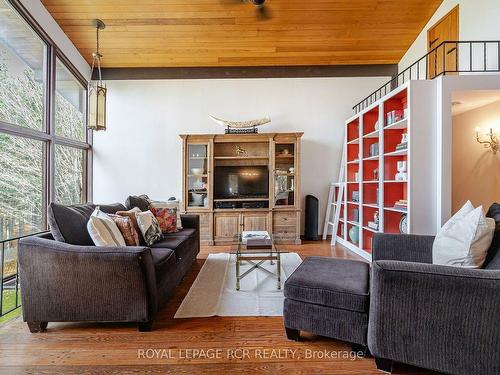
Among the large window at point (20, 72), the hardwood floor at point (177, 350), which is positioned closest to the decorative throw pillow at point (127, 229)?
the hardwood floor at point (177, 350)

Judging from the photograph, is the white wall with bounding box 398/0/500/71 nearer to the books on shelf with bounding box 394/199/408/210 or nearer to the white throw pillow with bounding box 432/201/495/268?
the books on shelf with bounding box 394/199/408/210

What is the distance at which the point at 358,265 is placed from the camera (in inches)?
81.2

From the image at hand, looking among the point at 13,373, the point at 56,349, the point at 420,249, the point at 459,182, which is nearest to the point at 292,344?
the point at 420,249

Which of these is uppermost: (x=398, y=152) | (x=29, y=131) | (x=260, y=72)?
(x=260, y=72)

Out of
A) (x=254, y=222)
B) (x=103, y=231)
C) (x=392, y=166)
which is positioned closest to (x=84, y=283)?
(x=103, y=231)

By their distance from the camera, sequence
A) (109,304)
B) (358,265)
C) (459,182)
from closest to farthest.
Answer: (109,304) < (358,265) < (459,182)

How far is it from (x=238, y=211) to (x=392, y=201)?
238 cm

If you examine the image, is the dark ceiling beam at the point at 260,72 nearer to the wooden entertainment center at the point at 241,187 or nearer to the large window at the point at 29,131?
the large window at the point at 29,131

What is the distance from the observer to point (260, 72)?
491 cm

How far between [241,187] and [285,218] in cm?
98

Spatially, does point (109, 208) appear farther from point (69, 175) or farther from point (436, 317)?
point (436, 317)

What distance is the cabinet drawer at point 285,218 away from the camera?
14.9 feet

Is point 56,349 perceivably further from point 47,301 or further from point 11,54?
point 11,54

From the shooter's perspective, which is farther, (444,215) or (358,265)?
(444,215)
